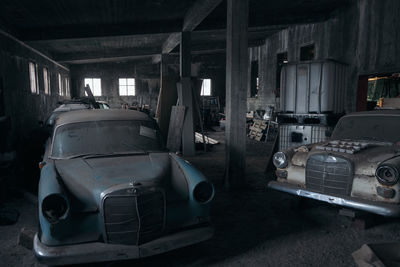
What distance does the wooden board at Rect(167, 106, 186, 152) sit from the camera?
9086mm

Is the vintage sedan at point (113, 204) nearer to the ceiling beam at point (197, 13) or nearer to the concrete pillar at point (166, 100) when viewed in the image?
the ceiling beam at point (197, 13)

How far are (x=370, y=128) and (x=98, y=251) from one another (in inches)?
173

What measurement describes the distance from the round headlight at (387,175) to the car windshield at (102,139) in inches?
113

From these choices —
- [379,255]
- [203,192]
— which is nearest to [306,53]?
[203,192]

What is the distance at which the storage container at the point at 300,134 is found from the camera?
6.92 m

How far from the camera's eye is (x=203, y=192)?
134 inches

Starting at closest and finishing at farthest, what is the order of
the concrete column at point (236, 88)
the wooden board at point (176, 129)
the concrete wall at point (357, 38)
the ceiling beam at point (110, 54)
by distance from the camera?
1. the concrete column at point (236, 88)
2. the concrete wall at point (357, 38)
3. the wooden board at point (176, 129)
4. the ceiling beam at point (110, 54)

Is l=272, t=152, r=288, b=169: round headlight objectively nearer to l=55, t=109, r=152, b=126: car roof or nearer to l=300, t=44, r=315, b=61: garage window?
l=55, t=109, r=152, b=126: car roof

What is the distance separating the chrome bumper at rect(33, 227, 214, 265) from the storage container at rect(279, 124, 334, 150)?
4.78m

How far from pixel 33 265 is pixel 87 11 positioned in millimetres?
8455

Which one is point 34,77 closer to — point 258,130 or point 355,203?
point 258,130

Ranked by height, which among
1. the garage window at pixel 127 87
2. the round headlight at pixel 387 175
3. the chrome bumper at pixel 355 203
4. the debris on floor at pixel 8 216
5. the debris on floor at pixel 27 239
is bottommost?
the debris on floor at pixel 8 216

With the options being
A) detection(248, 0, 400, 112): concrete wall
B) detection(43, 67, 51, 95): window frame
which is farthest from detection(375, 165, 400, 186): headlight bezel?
detection(43, 67, 51, 95): window frame

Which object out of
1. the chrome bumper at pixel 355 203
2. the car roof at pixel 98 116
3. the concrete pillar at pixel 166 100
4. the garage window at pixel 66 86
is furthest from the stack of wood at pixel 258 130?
the garage window at pixel 66 86
